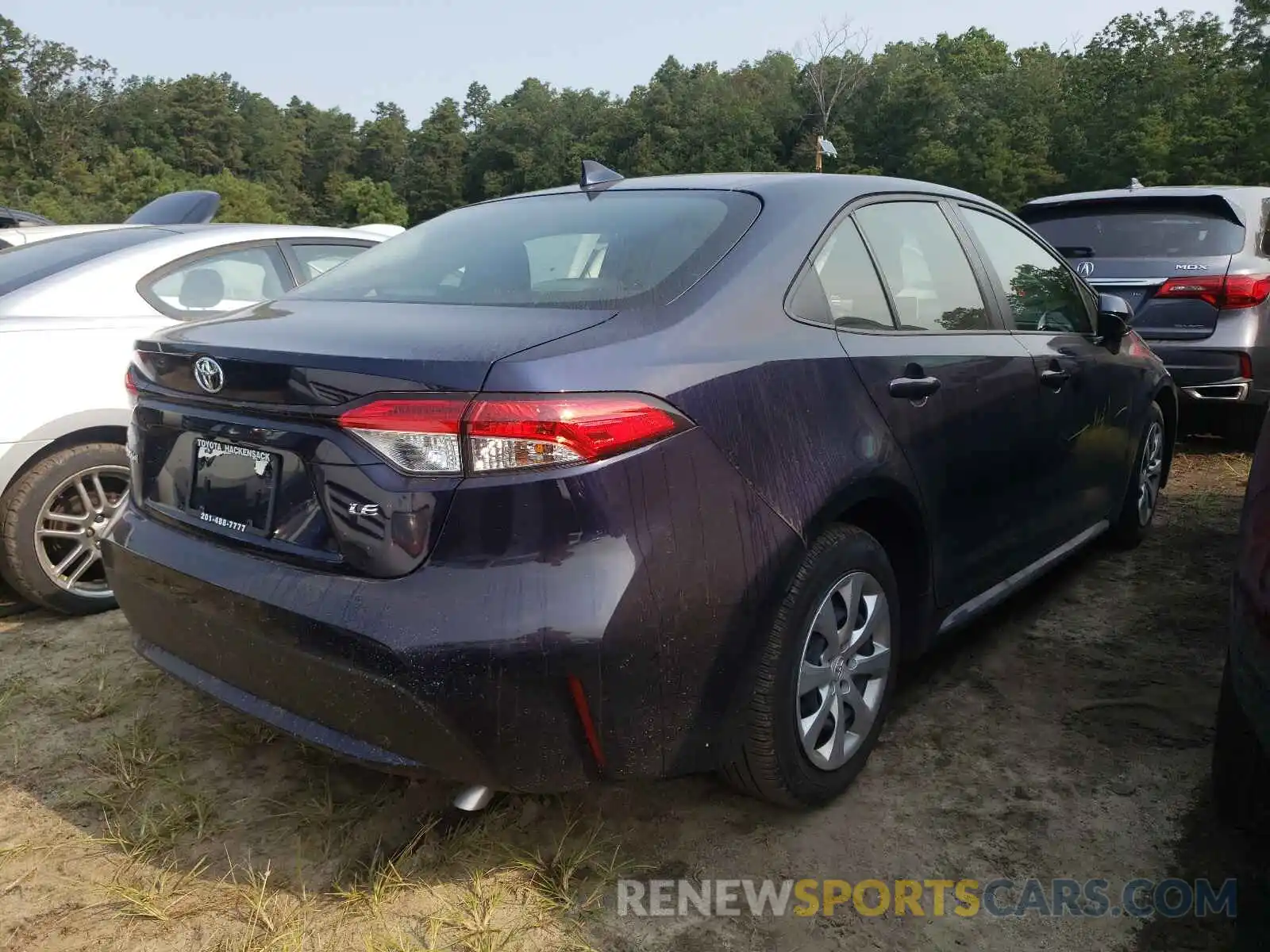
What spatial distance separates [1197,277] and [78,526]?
5643mm

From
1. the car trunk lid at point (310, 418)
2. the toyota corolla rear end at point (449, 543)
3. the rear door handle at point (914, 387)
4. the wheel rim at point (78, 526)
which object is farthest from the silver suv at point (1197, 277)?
the wheel rim at point (78, 526)

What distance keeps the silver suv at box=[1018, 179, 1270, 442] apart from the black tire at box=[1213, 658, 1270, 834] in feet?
12.5

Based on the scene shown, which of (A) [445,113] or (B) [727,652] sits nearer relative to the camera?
(B) [727,652]

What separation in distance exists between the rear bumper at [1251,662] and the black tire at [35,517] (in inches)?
133

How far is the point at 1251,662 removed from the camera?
1.78 metres

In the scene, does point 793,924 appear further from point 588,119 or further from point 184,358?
point 588,119

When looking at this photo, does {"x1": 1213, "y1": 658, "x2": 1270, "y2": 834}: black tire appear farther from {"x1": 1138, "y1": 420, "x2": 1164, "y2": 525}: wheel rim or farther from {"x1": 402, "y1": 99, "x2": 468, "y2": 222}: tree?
{"x1": 402, "y1": 99, "x2": 468, "y2": 222}: tree

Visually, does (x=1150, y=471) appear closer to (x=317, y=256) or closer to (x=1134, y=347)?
(x=1134, y=347)

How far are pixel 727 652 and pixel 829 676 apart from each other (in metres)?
0.47

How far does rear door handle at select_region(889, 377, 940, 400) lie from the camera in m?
2.45

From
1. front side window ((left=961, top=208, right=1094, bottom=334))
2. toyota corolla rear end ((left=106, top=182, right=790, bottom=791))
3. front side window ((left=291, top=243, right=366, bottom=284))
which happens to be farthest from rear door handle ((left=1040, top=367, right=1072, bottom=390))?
front side window ((left=291, top=243, right=366, bottom=284))

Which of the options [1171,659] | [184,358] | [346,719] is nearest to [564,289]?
[184,358]

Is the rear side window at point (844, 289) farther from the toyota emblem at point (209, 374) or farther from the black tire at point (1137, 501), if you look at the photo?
the black tire at point (1137, 501)

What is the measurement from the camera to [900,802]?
2484 millimetres
